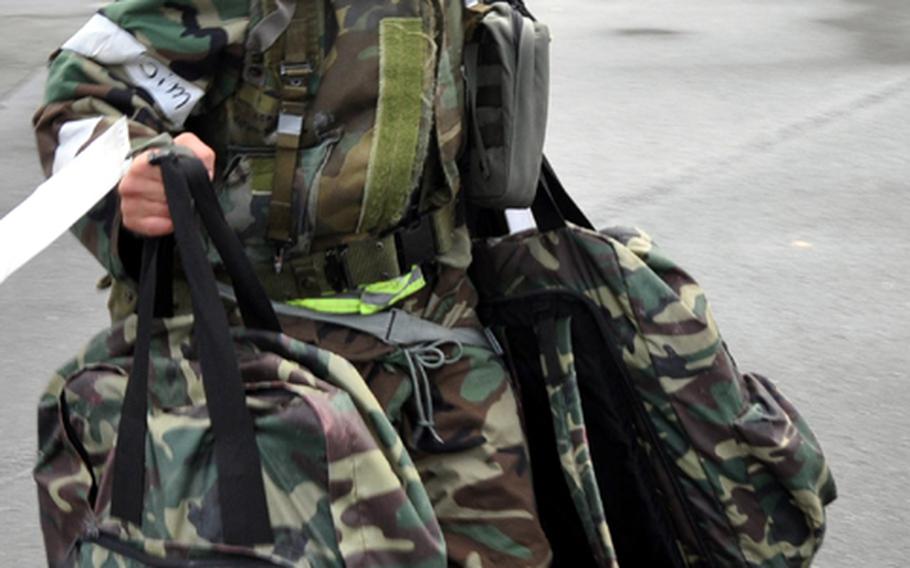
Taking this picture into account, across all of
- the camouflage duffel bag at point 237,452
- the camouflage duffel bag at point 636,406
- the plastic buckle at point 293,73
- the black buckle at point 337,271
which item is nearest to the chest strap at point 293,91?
the plastic buckle at point 293,73

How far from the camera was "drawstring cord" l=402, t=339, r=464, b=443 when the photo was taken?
2.50m

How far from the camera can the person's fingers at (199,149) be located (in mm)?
2158

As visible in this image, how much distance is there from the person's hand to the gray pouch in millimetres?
629

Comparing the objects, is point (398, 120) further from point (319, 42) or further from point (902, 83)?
point (902, 83)

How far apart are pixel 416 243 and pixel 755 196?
4.33 metres

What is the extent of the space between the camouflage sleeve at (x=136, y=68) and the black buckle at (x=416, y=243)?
0.40 m

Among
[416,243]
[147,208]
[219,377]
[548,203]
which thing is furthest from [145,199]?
[548,203]

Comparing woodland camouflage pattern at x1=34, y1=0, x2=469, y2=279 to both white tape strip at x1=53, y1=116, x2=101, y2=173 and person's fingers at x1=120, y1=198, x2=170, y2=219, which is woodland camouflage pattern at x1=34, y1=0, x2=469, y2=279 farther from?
person's fingers at x1=120, y1=198, x2=170, y2=219

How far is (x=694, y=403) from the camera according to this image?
2760mm

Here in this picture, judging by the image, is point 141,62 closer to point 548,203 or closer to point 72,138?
point 72,138

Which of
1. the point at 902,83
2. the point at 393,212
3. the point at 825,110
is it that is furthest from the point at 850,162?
the point at 393,212

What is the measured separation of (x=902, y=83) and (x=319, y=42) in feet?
22.9

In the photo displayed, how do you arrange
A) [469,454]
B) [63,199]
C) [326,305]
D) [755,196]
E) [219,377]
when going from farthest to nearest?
[755,196], [469,454], [326,305], [219,377], [63,199]

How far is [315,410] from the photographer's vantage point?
6.82 feet
